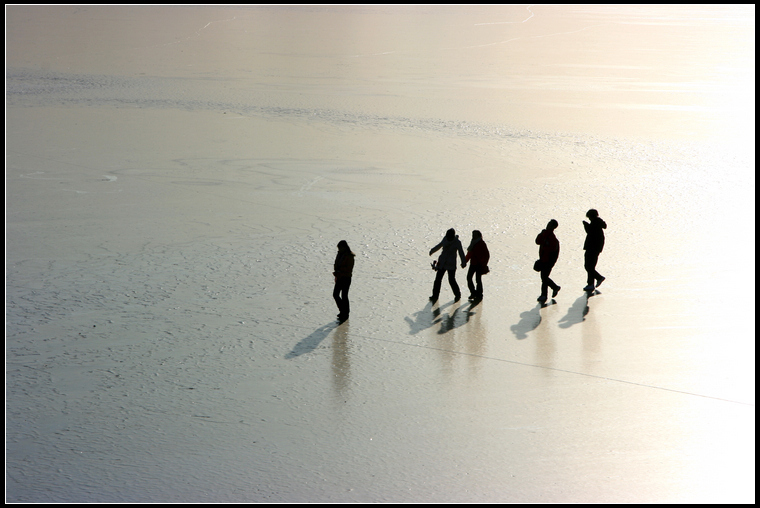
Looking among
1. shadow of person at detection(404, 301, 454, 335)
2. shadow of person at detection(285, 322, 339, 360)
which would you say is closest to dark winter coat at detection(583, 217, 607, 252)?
shadow of person at detection(404, 301, 454, 335)

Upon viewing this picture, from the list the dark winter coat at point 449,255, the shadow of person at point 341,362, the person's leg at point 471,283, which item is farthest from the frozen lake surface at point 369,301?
the dark winter coat at point 449,255

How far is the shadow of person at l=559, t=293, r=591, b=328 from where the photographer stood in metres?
9.05

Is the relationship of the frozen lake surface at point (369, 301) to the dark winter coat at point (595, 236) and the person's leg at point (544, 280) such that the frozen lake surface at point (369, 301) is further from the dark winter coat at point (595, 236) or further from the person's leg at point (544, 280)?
the dark winter coat at point (595, 236)

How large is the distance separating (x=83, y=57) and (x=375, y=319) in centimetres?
2560

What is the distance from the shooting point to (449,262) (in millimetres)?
9703

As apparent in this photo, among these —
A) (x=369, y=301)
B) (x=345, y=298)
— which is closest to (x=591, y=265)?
(x=369, y=301)

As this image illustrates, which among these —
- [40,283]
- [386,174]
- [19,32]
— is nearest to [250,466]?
[40,283]

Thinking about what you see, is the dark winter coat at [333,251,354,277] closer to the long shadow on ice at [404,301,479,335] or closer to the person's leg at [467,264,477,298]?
the long shadow on ice at [404,301,479,335]

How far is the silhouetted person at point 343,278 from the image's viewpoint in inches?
354

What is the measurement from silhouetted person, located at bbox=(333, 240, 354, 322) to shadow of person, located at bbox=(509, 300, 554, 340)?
1.79m

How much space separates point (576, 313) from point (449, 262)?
1.54m

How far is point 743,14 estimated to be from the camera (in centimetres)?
5609

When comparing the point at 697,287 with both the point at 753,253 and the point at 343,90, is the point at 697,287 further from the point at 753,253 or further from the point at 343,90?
the point at 343,90

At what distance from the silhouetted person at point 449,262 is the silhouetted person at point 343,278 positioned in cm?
117
